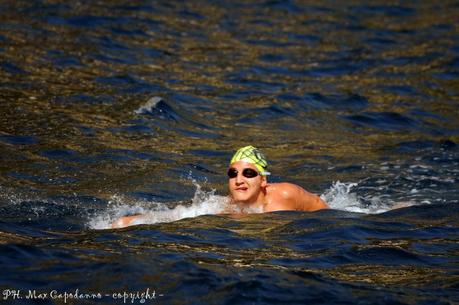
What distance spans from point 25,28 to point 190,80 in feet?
16.2

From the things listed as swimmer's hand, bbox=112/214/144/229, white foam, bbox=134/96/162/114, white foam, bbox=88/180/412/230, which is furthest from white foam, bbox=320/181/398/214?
white foam, bbox=134/96/162/114

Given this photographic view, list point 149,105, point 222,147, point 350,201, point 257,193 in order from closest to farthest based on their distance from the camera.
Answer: point 257,193
point 350,201
point 222,147
point 149,105

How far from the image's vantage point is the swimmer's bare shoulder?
472 inches

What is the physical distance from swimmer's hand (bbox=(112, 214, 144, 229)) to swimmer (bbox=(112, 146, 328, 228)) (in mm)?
1506

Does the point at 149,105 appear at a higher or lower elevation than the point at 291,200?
higher

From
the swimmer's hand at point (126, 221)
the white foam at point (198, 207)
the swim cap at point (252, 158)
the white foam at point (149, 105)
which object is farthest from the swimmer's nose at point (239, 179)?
the white foam at point (149, 105)

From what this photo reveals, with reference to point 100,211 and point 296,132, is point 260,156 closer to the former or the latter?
point 100,211

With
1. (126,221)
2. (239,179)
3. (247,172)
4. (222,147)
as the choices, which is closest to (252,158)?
(247,172)

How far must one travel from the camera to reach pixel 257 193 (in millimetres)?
12133

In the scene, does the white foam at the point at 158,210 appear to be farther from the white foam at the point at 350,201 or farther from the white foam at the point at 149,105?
the white foam at the point at 149,105

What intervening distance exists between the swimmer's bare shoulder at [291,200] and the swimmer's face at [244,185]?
22 centimetres

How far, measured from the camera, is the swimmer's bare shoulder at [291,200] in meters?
12.0

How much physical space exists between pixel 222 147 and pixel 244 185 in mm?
3918

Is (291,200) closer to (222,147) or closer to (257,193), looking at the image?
(257,193)
